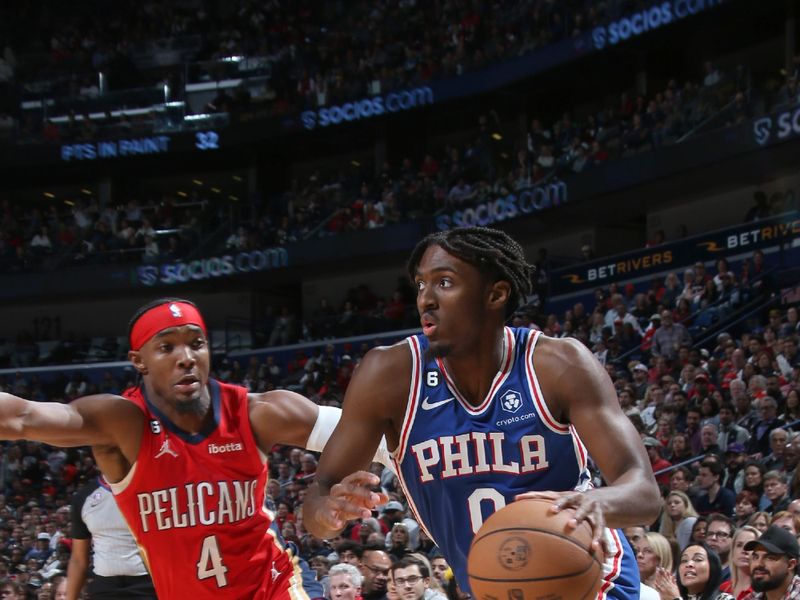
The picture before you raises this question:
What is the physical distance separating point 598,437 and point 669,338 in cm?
1137

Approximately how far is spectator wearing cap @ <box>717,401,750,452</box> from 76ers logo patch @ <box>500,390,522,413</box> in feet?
25.2

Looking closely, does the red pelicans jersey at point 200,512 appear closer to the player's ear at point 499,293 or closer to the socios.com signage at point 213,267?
the player's ear at point 499,293

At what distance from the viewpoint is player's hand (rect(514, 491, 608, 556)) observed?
2.84 m

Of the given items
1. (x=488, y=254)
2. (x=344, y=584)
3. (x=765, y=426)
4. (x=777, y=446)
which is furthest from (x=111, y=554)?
(x=765, y=426)

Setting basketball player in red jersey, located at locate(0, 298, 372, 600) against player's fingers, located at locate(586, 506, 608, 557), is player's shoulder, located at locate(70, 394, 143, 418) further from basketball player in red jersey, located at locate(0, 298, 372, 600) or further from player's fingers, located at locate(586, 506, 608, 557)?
player's fingers, located at locate(586, 506, 608, 557)

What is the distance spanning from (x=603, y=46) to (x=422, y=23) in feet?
21.2

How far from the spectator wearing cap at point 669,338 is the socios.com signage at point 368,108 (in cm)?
1070

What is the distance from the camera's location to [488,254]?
359 centimetres

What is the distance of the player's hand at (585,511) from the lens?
9.33 feet

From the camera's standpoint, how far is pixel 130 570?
19.7 feet

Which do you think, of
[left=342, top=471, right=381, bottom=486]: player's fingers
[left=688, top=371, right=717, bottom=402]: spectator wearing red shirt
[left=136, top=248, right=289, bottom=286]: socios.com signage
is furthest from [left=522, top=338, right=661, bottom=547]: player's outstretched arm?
[left=136, top=248, right=289, bottom=286]: socios.com signage

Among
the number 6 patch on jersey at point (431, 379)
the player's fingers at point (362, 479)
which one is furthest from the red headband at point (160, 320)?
the player's fingers at point (362, 479)

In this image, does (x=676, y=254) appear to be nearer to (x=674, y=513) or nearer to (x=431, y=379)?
(x=674, y=513)

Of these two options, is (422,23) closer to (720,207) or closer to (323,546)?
(720,207)
